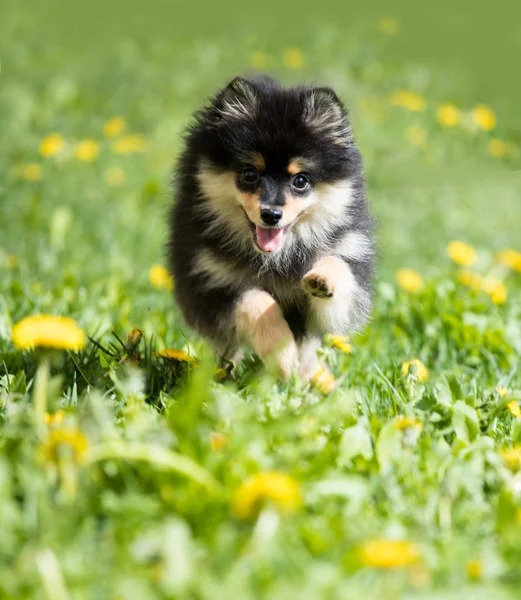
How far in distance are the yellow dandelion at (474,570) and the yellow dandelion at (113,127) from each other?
5364 millimetres

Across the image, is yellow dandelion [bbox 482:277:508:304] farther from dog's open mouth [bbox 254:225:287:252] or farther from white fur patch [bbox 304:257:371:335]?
dog's open mouth [bbox 254:225:287:252]

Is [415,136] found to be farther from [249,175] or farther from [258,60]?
[249,175]

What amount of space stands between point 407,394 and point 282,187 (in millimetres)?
872

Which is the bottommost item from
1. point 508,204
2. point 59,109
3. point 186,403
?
point 508,204

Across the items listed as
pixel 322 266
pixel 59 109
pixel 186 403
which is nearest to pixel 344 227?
pixel 322 266

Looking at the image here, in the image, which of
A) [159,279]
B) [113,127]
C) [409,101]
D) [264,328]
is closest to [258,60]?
[409,101]

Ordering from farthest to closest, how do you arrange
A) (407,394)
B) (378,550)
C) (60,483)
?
(407,394) → (60,483) → (378,550)

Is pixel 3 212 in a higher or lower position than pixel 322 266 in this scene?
lower

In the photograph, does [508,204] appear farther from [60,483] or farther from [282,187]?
[60,483]

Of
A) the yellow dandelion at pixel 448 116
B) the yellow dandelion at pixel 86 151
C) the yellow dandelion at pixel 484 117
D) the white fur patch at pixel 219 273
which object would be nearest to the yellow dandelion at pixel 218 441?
the white fur patch at pixel 219 273

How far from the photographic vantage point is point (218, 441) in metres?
2.17

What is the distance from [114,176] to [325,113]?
3257 millimetres

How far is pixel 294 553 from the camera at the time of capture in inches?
68.2

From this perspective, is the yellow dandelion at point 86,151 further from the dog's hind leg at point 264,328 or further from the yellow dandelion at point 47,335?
the yellow dandelion at point 47,335
